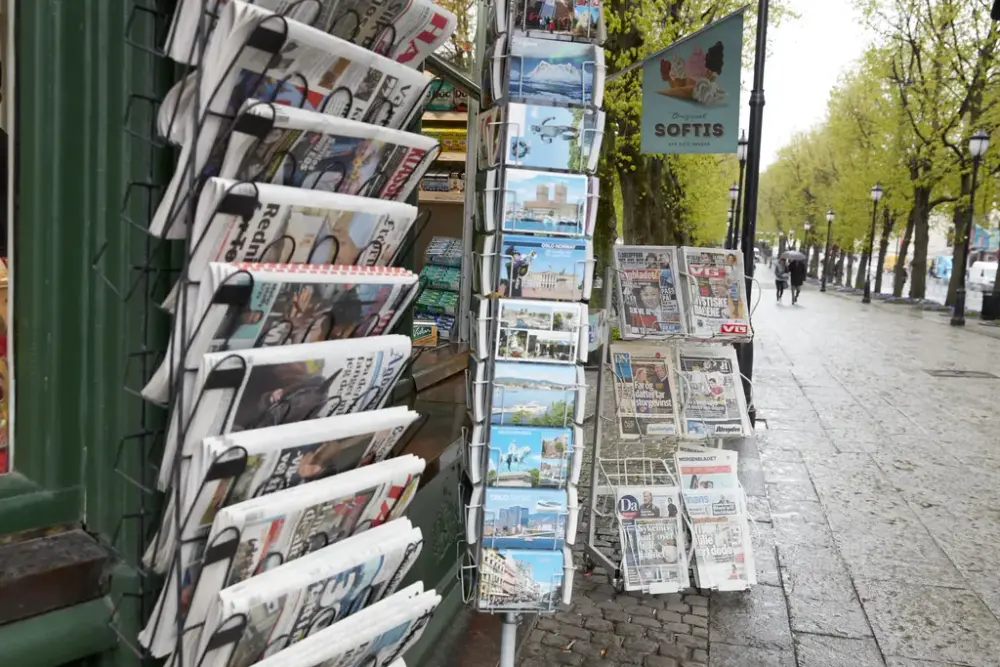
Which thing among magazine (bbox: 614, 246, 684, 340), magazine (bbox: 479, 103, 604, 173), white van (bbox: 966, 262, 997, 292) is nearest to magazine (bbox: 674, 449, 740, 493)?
magazine (bbox: 614, 246, 684, 340)

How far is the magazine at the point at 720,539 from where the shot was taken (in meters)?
4.78

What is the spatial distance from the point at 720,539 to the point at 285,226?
3.91 metres

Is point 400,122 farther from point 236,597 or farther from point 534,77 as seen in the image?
point 534,77

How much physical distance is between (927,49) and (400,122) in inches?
1136

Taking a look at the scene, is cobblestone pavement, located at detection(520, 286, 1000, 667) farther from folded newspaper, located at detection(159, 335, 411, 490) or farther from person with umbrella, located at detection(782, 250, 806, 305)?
person with umbrella, located at detection(782, 250, 806, 305)

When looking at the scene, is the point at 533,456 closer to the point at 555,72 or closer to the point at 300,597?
the point at 555,72

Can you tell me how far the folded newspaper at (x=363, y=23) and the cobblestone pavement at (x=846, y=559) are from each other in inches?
121

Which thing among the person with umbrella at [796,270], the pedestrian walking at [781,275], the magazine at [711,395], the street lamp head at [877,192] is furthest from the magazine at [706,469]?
the street lamp head at [877,192]

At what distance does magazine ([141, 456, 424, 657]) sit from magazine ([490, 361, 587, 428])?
1345mm

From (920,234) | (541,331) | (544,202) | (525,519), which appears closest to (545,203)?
(544,202)

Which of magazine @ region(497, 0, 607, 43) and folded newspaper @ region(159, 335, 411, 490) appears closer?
folded newspaper @ region(159, 335, 411, 490)

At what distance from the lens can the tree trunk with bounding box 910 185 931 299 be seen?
29719 millimetres

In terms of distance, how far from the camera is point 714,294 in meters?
4.76

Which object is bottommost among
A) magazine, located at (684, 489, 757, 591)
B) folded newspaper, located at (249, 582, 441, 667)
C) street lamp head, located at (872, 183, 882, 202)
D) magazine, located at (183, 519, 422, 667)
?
magazine, located at (684, 489, 757, 591)
